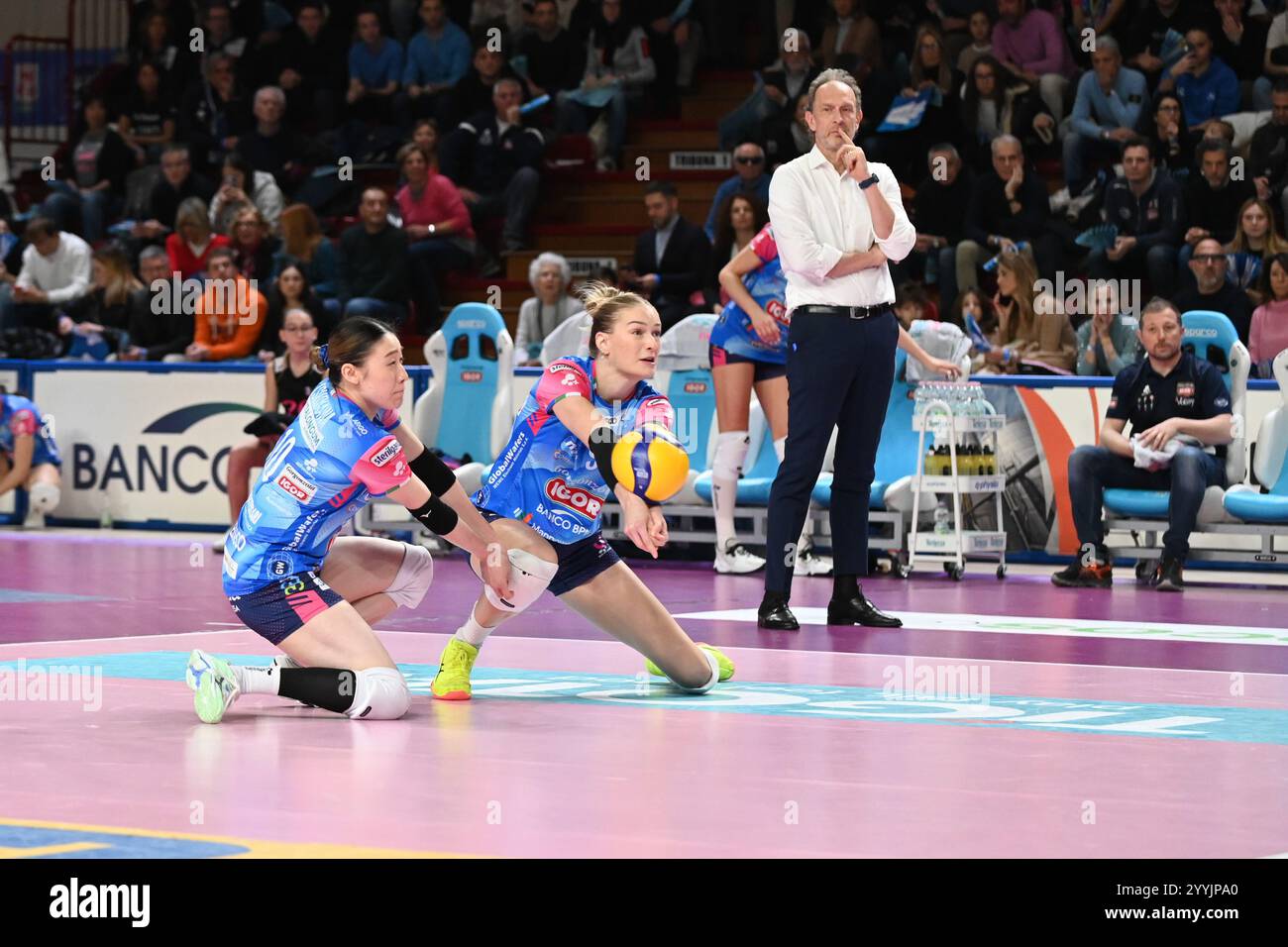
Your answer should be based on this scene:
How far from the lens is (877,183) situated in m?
8.30

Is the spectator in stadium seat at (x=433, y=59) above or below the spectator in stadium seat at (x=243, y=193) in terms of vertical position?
above

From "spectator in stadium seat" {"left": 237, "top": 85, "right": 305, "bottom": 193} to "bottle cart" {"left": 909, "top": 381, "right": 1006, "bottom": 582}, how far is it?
890 centimetres

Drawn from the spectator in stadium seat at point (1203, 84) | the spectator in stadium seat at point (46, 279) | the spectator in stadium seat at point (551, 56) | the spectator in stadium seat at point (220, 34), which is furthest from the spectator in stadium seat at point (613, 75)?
the spectator in stadium seat at point (1203, 84)

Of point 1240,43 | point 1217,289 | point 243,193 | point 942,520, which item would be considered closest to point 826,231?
point 942,520

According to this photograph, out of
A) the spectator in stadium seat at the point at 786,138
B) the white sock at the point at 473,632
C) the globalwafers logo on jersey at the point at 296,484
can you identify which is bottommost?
the white sock at the point at 473,632

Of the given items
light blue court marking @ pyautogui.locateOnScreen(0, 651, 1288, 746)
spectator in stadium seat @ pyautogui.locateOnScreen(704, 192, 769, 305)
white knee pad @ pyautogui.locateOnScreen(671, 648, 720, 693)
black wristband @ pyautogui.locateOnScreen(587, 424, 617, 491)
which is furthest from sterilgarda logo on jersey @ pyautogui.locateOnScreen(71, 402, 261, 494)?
black wristband @ pyautogui.locateOnScreen(587, 424, 617, 491)

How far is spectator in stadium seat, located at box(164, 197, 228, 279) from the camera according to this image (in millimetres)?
17094

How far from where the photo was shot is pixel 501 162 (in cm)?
1778

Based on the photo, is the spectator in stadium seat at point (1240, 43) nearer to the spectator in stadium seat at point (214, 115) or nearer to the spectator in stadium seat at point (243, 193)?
the spectator in stadium seat at point (243, 193)

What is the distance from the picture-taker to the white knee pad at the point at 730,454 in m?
11.7

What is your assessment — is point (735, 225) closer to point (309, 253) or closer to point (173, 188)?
point (309, 253)

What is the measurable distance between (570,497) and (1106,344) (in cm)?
718

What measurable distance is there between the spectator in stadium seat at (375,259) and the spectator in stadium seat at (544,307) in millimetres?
1579
